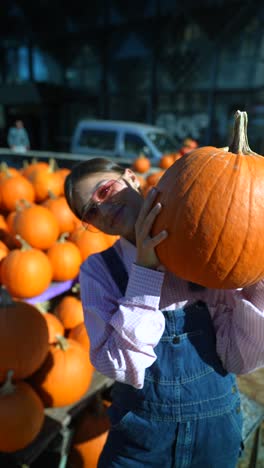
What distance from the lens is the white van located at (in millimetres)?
10406

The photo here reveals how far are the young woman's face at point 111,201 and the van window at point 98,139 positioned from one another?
10.1m

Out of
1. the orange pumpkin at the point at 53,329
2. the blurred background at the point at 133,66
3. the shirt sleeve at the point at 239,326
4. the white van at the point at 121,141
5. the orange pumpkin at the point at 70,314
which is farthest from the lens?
the blurred background at the point at 133,66

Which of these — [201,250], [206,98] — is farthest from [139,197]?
[206,98]

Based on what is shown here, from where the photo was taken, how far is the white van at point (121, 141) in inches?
410

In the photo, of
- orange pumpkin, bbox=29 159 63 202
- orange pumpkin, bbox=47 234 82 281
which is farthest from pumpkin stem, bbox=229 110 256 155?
orange pumpkin, bbox=29 159 63 202

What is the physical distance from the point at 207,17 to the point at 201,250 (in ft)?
57.6

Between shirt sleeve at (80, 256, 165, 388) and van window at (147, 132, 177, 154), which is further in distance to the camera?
van window at (147, 132, 177, 154)

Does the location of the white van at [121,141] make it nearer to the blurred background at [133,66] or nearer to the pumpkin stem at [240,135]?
the blurred background at [133,66]

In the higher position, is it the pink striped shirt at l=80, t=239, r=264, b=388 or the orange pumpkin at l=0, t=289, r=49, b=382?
the pink striped shirt at l=80, t=239, r=264, b=388

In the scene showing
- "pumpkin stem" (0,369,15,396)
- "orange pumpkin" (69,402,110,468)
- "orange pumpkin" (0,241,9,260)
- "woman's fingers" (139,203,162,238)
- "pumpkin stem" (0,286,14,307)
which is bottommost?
"orange pumpkin" (69,402,110,468)

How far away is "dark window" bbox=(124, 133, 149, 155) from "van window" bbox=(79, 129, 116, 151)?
0.47 meters

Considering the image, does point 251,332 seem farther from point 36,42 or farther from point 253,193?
Answer: point 36,42

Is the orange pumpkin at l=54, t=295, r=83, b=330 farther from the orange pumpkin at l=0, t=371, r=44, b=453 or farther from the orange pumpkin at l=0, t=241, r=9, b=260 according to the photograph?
the orange pumpkin at l=0, t=371, r=44, b=453

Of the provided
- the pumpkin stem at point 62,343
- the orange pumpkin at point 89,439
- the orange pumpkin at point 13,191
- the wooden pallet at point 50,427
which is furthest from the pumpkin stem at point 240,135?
the orange pumpkin at point 13,191
